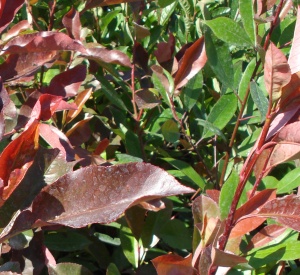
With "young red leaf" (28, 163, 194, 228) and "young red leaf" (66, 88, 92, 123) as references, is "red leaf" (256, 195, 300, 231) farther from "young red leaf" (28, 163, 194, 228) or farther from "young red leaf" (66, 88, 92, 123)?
"young red leaf" (66, 88, 92, 123)

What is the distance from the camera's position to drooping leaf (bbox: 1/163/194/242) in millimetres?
735

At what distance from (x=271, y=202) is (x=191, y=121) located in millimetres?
813

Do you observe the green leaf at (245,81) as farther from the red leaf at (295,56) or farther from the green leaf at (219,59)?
the red leaf at (295,56)

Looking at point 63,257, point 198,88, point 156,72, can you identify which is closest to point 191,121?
point 198,88

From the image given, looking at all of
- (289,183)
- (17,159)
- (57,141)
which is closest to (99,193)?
(17,159)

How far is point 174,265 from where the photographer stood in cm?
81

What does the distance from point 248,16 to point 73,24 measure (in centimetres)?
43

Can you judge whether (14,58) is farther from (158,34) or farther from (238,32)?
(158,34)

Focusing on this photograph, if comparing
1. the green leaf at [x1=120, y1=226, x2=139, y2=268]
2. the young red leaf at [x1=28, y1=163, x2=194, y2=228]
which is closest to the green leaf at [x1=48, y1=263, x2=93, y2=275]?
the young red leaf at [x1=28, y1=163, x2=194, y2=228]

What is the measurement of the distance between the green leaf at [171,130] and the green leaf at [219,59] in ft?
0.52

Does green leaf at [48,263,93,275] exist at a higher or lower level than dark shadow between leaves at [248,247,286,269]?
higher

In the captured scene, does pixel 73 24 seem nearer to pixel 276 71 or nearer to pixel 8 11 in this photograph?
pixel 8 11

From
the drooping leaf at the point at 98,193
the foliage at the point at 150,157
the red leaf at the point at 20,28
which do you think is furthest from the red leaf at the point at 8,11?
the drooping leaf at the point at 98,193

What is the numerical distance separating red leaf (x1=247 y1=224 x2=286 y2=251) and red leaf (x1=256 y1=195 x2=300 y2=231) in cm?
21
